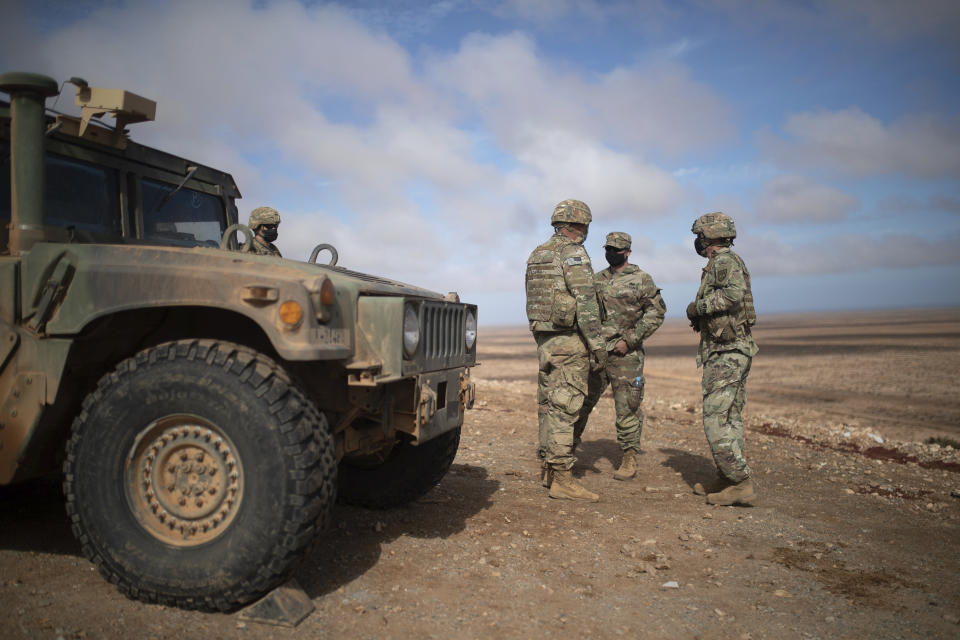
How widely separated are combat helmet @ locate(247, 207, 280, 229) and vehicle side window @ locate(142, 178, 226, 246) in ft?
1.89

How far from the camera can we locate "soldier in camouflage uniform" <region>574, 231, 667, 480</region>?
5602mm

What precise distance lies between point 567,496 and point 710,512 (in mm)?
989

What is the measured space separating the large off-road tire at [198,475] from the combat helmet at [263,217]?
2467mm

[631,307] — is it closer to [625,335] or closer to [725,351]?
[625,335]

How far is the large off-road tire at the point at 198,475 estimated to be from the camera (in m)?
2.50

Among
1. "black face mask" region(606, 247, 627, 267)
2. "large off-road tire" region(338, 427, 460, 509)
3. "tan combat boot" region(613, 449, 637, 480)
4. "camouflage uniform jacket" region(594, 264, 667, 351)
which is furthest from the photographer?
"black face mask" region(606, 247, 627, 267)

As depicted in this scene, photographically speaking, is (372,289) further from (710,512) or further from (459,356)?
(710,512)

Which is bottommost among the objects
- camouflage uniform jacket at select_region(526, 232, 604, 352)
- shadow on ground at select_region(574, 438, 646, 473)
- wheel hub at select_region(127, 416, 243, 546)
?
shadow on ground at select_region(574, 438, 646, 473)

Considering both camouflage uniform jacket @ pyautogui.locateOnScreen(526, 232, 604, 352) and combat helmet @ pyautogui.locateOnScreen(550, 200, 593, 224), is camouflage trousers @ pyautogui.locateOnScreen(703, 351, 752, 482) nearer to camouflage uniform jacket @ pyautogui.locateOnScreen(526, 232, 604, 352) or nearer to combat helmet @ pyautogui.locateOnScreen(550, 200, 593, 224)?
camouflage uniform jacket @ pyautogui.locateOnScreen(526, 232, 604, 352)

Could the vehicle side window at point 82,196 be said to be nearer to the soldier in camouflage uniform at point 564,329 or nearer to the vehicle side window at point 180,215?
the vehicle side window at point 180,215

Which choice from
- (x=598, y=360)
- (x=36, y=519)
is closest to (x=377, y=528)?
(x=36, y=519)

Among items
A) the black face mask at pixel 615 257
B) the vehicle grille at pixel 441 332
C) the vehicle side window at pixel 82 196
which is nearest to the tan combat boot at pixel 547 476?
the vehicle grille at pixel 441 332

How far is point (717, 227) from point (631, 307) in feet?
3.88

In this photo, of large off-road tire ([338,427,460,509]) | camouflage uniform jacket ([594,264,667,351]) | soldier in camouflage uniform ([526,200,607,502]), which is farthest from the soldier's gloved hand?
large off-road tire ([338,427,460,509])
